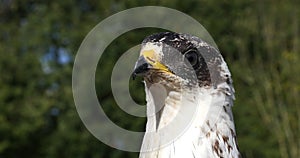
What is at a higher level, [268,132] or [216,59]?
[268,132]

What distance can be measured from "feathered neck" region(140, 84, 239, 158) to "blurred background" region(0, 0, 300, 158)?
10.1 m

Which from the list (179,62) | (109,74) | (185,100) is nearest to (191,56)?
(179,62)

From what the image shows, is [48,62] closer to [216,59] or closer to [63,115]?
[63,115]

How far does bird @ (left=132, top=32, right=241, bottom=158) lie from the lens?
3.65 meters

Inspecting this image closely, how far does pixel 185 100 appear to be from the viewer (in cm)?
371

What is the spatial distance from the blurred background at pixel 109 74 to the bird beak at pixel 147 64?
1015cm

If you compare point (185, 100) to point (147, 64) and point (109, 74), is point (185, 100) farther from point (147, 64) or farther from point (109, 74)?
point (109, 74)

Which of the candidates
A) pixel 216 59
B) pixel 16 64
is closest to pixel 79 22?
pixel 16 64

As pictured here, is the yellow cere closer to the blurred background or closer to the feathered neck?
the feathered neck

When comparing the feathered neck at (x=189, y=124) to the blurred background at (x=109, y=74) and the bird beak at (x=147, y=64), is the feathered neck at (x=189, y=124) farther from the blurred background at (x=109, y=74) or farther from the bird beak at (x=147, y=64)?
the blurred background at (x=109, y=74)

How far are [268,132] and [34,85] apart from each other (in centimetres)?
731

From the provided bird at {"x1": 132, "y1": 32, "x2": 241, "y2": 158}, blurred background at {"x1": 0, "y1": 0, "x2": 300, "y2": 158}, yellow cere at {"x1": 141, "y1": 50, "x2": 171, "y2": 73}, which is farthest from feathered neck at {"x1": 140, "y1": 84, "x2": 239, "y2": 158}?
blurred background at {"x1": 0, "y1": 0, "x2": 300, "y2": 158}

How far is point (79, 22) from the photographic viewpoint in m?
19.7

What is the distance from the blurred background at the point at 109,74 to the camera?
14938 mm
